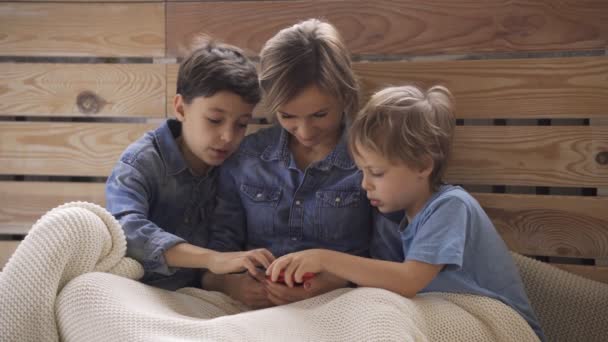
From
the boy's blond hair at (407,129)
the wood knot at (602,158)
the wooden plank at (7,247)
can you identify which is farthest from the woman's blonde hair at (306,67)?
the wooden plank at (7,247)

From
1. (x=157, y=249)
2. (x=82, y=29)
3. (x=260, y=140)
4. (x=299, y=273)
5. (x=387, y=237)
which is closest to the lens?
(x=299, y=273)

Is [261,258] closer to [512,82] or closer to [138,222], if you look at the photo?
[138,222]

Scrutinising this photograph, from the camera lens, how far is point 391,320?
1.11m

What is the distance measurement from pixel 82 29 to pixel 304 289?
97cm

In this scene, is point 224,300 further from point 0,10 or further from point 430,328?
point 0,10

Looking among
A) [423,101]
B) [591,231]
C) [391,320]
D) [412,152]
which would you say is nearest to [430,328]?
[391,320]

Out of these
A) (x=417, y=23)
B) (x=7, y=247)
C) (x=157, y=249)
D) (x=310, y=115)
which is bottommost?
(x=7, y=247)

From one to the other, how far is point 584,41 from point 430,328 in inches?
30.6

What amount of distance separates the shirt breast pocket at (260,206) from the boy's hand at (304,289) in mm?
230

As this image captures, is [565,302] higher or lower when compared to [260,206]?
lower

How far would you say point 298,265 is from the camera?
1279 mm

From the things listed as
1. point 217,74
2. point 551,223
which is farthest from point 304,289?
point 551,223

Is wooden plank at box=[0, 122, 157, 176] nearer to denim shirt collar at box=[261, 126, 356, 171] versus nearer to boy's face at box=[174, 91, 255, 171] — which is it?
boy's face at box=[174, 91, 255, 171]

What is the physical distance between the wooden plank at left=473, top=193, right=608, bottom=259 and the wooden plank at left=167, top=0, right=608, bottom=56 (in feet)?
1.14
